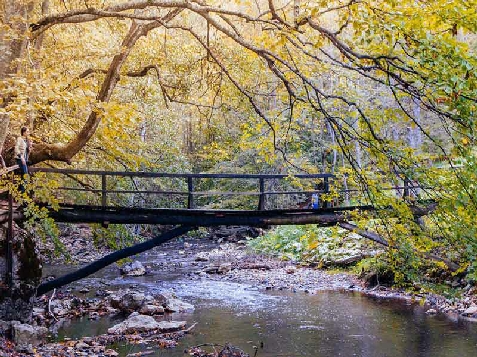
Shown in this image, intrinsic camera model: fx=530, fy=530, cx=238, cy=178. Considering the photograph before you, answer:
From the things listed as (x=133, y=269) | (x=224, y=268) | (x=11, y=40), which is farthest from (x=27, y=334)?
(x=224, y=268)

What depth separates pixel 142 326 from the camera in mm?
9742

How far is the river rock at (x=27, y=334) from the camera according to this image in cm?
878

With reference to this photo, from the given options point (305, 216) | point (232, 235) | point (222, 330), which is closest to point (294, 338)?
point (222, 330)

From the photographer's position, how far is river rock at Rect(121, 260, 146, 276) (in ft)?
52.2

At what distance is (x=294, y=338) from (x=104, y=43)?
6811 mm

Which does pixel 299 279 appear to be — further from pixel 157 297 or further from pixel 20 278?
pixel 20 278

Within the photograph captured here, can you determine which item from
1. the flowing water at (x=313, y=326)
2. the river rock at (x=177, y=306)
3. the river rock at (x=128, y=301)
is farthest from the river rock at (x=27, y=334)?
the river rock at (x=177, y=306)

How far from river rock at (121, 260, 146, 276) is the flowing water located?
2.82 m

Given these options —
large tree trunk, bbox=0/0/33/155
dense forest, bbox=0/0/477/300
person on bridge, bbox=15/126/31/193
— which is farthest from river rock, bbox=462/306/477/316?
large tree trunk, bbox=0/0/33/155

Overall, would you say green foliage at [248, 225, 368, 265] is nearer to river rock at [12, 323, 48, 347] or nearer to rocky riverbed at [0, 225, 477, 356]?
rocky riverbed at [0, 225, 477, 356]

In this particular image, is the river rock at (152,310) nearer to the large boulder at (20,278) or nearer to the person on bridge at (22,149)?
the large boulder at (20,278)

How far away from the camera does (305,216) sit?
10836 mm

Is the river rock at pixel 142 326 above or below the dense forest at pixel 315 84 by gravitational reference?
below

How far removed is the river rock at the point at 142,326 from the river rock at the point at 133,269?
578 centimetres
